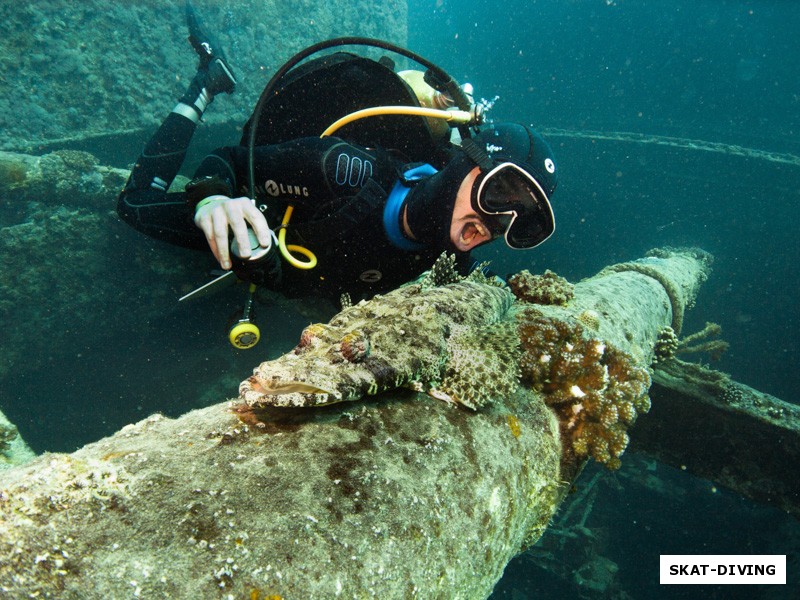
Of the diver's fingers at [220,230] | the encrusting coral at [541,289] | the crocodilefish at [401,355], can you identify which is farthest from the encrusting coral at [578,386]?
the diver's fingers at [220,230]

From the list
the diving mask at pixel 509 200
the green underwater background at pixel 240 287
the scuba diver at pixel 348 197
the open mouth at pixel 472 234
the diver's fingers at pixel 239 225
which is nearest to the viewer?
the diver's fingers at pixel 239 225

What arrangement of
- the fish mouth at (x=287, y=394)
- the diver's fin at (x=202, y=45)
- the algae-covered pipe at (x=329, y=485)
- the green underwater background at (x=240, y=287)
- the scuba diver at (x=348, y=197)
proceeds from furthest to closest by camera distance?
the diver's fin at (x=202, y=45)
the green underwater background at (x=240, y=287)
the scuba diver at (x=348, y=197)
the fish mouth at (x=287, y=394)
the algae-covered pipe at (x=329, y=485)

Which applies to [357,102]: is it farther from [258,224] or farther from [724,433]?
[724,433]

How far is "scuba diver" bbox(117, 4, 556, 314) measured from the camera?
3.12m

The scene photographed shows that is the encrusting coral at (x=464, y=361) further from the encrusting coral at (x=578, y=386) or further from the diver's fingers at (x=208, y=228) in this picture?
the diver's fingers at (x=208, y=228)

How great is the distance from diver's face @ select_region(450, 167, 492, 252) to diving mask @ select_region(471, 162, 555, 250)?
5cm

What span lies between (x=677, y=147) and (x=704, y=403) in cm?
1214

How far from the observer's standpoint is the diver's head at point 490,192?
3.38 metres

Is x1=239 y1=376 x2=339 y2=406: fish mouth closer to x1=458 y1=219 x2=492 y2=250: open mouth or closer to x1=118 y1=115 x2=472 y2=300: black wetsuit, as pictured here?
x1=118 y1=115 x2=472 y2=300: black wetsuit

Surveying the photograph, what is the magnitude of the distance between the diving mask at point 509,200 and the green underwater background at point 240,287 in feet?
7.45

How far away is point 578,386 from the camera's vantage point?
2752mm

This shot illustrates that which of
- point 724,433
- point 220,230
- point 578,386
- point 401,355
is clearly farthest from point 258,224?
point 724,433

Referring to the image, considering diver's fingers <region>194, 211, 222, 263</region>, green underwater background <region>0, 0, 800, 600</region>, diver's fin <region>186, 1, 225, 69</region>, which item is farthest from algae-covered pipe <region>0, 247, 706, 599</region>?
diver's fin <region>186, 1, 225, 69</region>

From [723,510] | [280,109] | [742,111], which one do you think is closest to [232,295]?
[280,109]
